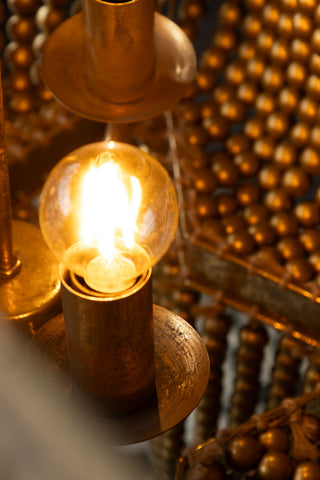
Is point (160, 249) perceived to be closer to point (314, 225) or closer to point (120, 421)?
point (120, 421)

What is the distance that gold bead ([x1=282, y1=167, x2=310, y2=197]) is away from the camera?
76 cm

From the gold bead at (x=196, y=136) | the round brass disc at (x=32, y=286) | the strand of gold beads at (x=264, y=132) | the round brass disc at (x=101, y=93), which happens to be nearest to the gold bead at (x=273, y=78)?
the strand of gold beads at (x=264, y=132)

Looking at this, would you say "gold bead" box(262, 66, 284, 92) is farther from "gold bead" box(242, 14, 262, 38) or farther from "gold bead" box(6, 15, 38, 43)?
"gold bead" box(6, 15, 38, 43)

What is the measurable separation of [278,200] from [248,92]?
0.13 metres

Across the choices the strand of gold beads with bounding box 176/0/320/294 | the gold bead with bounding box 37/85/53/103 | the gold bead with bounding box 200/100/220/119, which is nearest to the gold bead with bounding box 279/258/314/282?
the strand of gold beads with bounding box 176/0/320/294

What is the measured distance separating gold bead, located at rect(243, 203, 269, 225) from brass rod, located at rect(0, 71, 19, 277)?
0.45 metres

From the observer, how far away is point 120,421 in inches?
12.4

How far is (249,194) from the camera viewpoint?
80 cm

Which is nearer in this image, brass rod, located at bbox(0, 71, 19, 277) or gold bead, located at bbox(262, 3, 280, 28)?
brass rod, located at bbox(0, 71, 19, 277)

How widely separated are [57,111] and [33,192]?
111 mm

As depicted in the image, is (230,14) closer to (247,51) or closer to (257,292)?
(247,51)

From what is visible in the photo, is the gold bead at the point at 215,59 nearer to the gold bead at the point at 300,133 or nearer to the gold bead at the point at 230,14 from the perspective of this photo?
the gold bead at the point at 230,14

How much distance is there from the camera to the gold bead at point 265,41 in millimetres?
762

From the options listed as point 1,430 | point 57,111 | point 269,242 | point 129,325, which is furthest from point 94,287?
point 57,111
